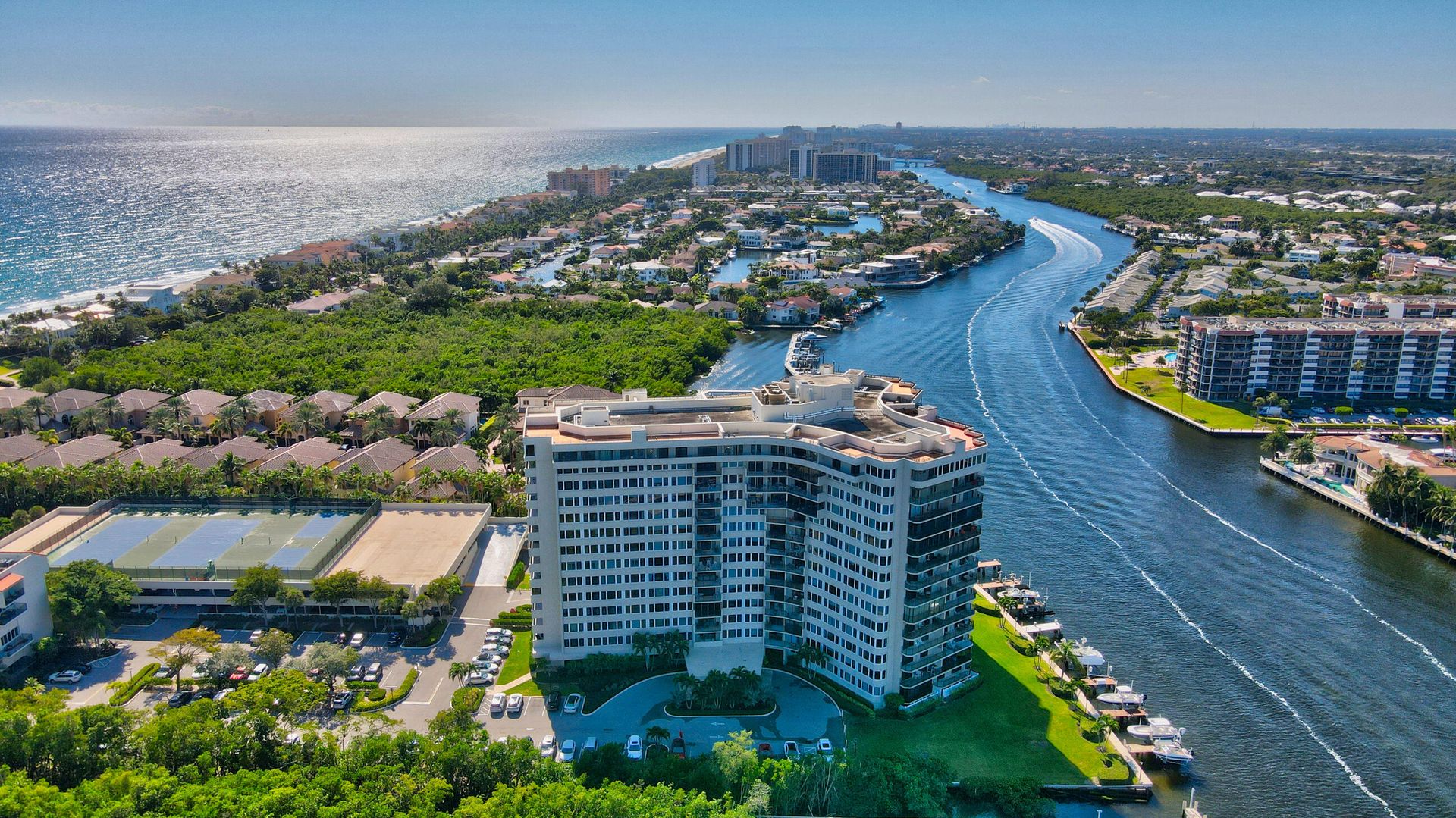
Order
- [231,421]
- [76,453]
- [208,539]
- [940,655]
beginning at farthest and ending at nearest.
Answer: [231,421] → [76,453] → [208,539] → [940,655]

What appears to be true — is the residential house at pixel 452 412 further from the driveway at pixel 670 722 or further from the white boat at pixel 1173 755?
the white boat at pixel 1173 755

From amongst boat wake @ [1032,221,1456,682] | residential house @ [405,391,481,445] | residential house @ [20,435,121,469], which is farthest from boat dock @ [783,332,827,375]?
residential house @ [20,435,121,469]

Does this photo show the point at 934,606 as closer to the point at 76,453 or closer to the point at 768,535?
the point at 768,535

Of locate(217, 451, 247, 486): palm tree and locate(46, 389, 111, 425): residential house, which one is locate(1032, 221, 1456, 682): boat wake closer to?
locate(217, 451, 247, 486): palm tree

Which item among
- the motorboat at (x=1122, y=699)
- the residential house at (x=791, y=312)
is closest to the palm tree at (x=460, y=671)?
the motorboat at (x=1122, y=699)

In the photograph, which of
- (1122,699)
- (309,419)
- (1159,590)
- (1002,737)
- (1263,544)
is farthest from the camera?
(309,419)

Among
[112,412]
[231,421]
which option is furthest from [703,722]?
[112,412]

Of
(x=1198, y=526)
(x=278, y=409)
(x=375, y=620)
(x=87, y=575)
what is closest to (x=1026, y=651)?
(x=1198, y=526)
